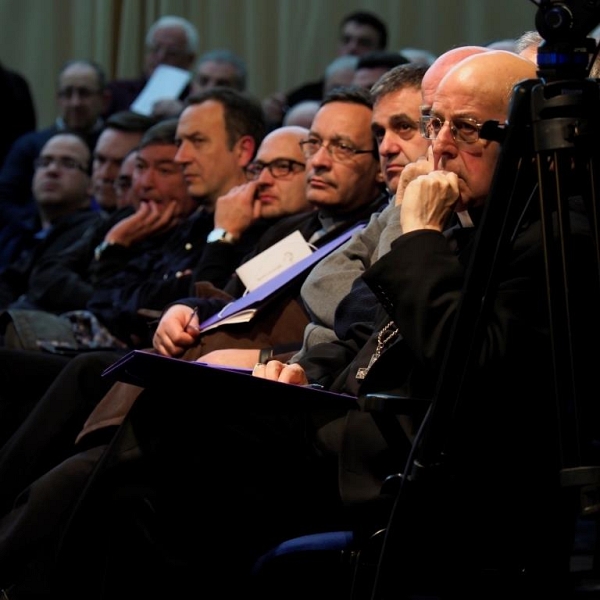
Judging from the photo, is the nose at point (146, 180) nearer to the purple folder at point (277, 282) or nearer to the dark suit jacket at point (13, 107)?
the purple folder at point (277, 282)

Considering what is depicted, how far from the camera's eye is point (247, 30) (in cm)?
847

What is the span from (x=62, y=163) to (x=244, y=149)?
187 centimetres

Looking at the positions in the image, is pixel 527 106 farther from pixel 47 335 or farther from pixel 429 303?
pixel 47 335

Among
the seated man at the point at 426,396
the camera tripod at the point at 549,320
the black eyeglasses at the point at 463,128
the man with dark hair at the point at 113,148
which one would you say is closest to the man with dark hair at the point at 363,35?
the man with dark hair at the point at 113,148

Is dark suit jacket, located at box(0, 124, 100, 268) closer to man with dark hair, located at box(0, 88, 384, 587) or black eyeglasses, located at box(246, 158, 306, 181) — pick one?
black eyeglasses, located at box(246, 158, 306, 181)

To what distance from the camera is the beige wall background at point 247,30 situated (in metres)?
8.09

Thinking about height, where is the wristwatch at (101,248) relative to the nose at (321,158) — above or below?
below

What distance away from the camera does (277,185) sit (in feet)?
14.0

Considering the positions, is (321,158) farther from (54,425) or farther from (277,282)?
(54,425)

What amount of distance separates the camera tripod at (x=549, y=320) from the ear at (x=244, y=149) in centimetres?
279

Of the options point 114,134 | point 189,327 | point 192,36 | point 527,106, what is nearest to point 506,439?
point 527,106

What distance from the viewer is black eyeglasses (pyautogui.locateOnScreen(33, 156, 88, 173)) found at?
636cm

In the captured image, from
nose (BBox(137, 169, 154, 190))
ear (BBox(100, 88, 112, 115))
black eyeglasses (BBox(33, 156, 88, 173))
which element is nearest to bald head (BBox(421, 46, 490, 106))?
nose (BBox(137, 169, 154, 190))

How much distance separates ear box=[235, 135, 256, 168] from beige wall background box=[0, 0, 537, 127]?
11.5 ft
